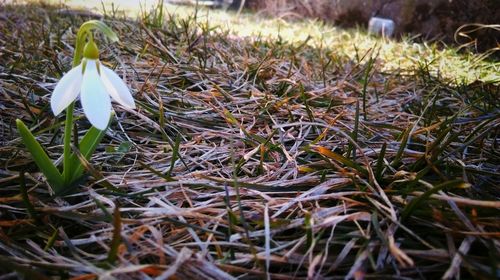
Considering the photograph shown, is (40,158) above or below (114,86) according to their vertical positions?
below

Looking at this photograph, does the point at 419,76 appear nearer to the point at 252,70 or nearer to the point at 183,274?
the point at 252,70

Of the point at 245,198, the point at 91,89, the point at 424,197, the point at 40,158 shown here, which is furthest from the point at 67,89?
the point at 424,197

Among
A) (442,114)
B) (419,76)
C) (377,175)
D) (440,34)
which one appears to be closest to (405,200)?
(377,175)

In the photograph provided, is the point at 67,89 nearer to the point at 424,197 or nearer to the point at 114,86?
the point at 114,86

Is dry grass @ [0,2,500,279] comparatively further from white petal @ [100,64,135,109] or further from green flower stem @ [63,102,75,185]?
white petal @ [100,64,135,109]

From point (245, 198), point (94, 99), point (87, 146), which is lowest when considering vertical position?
point (245, 198)

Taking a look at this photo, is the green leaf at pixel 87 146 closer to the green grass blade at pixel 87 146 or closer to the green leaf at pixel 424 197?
the green grass blade at pixel 87 146
